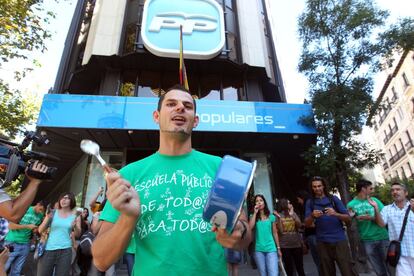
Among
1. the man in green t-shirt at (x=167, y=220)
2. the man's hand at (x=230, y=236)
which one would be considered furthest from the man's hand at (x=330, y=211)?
the man's hand at (x=230, y=236)

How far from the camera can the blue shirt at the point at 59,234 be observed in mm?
4551

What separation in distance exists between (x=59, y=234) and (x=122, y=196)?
4311mm

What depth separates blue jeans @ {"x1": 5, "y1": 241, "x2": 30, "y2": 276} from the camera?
529 centimetres

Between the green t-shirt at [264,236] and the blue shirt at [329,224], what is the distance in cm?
87

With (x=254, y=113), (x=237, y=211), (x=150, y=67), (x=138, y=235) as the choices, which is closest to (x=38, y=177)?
(x=138, y=235)

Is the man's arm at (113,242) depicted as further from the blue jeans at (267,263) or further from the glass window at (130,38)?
the glass window at (130,38)

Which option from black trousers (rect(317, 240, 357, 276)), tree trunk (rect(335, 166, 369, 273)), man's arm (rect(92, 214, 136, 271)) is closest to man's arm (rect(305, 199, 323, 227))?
black trousers (rect(317, 240, 357, 276))

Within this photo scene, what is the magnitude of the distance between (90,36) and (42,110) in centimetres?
480

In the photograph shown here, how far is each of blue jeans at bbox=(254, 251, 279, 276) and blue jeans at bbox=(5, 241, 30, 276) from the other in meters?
4.58

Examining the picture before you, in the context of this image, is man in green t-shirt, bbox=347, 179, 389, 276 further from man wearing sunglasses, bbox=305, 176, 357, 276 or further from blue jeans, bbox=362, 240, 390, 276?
man wearing sunglasses, bbox=305, 176, 357, 276

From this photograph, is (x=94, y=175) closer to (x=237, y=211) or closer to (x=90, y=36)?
(x=90, y=36)

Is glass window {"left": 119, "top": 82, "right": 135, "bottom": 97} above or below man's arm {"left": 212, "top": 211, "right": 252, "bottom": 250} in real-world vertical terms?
above

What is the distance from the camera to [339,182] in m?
7.90

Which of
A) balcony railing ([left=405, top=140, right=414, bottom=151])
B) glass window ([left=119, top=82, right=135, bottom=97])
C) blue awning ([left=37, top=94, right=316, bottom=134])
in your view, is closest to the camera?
blue awning ([left=37, top=94, right=316, bottom=134])
